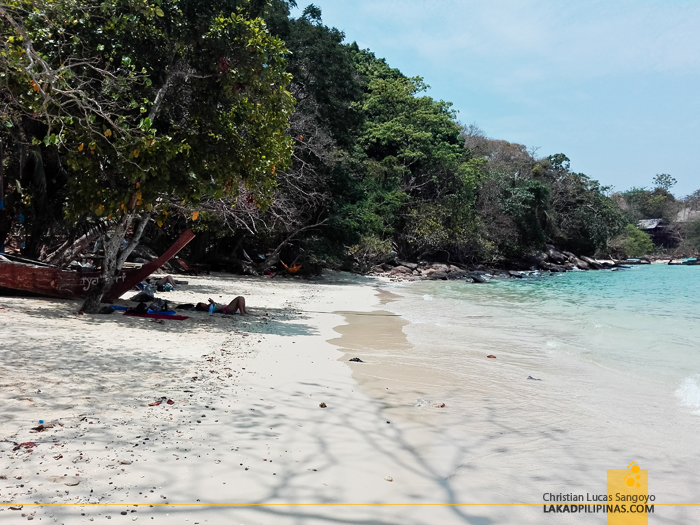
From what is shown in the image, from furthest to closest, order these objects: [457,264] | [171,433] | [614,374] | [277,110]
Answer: [457,264] → [277,110] → [614,374] → [171,433]

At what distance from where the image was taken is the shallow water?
3258mm

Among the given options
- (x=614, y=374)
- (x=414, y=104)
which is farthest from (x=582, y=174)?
(x=614, y=374)

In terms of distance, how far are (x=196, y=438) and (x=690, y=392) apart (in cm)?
552

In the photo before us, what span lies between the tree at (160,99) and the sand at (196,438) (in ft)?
7.29

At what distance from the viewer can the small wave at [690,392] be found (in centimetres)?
512

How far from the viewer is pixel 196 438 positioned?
132 inches

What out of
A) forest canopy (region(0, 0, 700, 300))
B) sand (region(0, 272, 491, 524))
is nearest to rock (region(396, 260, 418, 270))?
forest canopy (region(0, 0, 700, 300))

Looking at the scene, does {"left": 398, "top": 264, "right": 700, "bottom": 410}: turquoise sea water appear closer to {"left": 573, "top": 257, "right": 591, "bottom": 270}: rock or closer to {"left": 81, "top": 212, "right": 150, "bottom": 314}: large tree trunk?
{"left": 81, "top": 212, "right": 150, "bottom": 314}: large tree trunk

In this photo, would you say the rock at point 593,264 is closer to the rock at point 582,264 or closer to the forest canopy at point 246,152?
the rock at point 582,264

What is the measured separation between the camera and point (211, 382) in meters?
4.74

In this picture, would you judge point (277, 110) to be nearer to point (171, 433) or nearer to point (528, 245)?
point (171, 433)

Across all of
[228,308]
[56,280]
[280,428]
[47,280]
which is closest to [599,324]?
[228,308]

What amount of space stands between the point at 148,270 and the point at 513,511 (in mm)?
8033

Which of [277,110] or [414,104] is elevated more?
[414,104]
